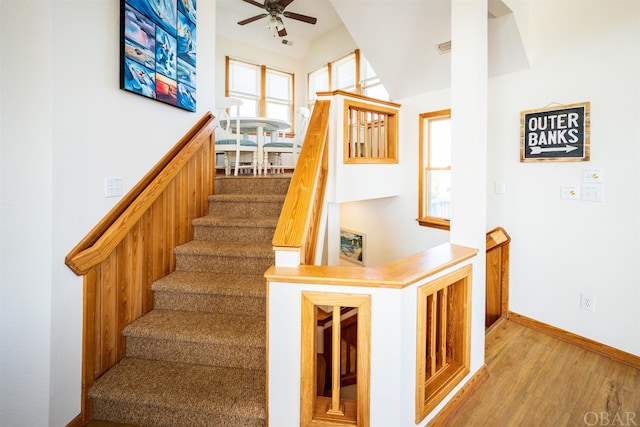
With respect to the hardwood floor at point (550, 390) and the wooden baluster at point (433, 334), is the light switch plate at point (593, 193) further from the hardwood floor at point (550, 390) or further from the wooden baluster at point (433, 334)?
the wooden baluster at point (433, 334)

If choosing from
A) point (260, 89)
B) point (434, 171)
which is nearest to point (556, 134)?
point (434, 171)

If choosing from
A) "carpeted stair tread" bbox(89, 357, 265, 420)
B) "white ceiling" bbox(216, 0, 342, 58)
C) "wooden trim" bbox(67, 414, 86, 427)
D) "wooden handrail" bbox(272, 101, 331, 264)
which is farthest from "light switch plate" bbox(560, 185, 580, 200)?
"white ceiling" bbox(216, 0, 342, 58)

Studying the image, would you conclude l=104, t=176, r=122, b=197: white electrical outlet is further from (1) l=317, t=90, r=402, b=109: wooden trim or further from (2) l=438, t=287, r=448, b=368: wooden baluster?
(1) l=317, t=90, r=402, b=109: wooden trim

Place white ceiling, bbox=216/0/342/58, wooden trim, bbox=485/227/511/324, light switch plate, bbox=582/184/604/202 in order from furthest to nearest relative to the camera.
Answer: white ceiling, bbox=216/0/342/58, wooden trim, bbox=485/227/511/324, light switch plate, bbox=582/184/604/202

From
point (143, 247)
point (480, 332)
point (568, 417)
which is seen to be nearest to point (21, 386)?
point (143, 247)

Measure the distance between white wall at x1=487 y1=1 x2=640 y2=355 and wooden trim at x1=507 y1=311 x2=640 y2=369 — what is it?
41mm

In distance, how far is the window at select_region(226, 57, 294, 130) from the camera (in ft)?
20.2

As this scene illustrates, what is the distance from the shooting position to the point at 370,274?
4.80ft

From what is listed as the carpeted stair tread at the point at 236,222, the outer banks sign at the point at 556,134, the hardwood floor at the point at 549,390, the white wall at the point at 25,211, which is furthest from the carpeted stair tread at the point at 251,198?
the outer banks sign at the point at 556,134

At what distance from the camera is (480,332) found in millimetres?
2020

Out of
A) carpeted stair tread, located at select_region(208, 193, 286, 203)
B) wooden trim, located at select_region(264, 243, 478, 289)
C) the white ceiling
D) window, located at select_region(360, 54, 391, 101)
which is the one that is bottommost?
wooden trim, located at select_region(264, 243, 478, 289)

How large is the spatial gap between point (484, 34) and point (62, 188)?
2521 mm

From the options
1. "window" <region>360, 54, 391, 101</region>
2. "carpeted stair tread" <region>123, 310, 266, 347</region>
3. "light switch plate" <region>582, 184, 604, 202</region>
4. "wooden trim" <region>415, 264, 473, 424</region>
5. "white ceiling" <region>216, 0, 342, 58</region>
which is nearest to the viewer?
"wooden trim" <region>415, 264, 473, 424</region>

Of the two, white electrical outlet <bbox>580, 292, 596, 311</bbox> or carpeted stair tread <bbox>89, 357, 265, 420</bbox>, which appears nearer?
carpeted stair tread <bbox>89, 357, 265, 420</bbox>
